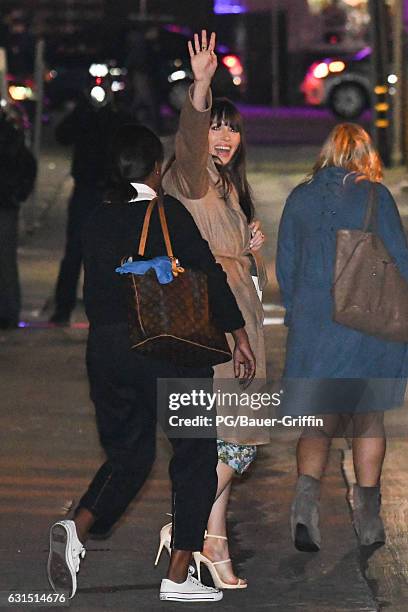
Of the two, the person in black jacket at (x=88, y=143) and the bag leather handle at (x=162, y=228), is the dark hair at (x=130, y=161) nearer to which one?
the bag leather handle at (x=162, y=228)

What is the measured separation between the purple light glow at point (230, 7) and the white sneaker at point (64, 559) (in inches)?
1242

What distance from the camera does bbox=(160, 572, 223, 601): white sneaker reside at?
232 inches

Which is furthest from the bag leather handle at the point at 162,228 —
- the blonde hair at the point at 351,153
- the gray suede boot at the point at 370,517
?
the gray suede boot at the point at 370,517

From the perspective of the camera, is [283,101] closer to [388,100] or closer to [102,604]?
[388,100]

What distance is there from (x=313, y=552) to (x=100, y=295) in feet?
5.22

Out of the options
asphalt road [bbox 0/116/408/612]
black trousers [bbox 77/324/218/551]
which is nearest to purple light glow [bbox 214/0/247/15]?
asphalt road [bbox 0/116/408/612]

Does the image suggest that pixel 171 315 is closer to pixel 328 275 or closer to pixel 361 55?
pixel 328 275

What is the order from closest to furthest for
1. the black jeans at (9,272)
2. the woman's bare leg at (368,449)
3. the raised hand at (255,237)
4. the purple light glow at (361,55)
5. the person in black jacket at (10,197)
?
1. the raised hand at (255,237)
2. the woman's bare leg at (368,449)
3. the person in black jacket at (10,197)
4. the black jeans at (9,272)
5. the purple light glow at (361,55)

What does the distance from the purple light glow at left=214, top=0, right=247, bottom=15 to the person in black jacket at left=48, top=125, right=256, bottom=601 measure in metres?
31.3

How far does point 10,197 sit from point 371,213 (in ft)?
18.2

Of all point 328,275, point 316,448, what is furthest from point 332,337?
point 316,448

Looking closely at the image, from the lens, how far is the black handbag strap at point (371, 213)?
255 inches

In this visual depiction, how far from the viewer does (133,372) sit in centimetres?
573

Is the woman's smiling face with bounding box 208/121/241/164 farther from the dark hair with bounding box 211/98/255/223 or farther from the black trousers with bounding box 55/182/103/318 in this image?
the black trousers with bounding box 55/182/103/318
